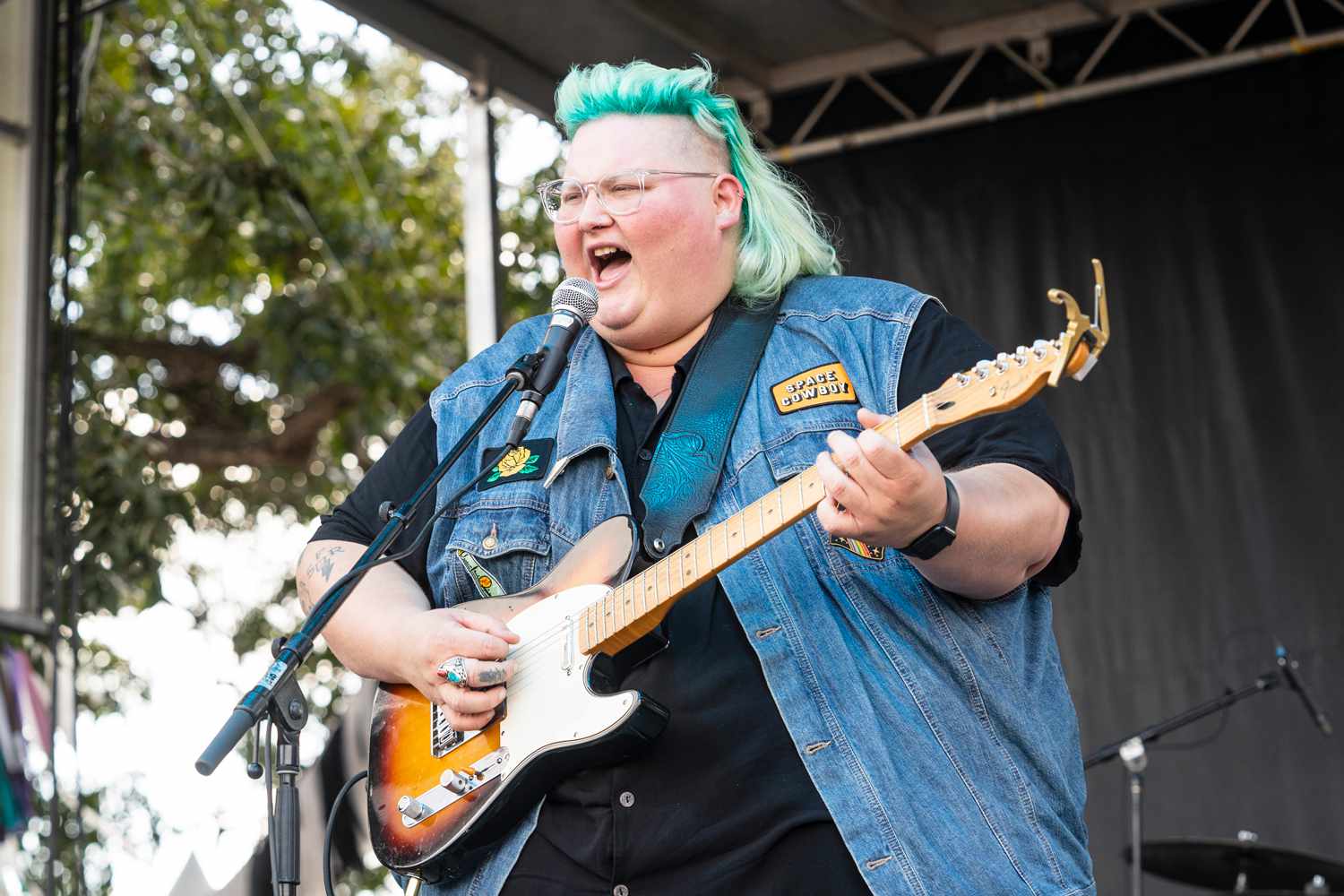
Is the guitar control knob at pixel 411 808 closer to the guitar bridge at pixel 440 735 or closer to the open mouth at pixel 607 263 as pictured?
the guitar bridge at pixel 440 735

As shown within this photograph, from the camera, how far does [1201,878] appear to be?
476 cm

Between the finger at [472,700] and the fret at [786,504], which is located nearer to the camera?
the fret at [786,504]

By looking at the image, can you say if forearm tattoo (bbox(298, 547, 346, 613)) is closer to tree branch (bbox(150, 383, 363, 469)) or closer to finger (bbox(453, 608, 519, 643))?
finger (bbox(453, 608, 519, 643))

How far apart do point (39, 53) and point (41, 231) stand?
76 cm

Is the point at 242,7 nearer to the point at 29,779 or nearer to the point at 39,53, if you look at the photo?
the point at 39,53

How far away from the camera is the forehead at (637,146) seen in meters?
2.77

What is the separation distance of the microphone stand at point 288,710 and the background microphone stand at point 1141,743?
112 inches

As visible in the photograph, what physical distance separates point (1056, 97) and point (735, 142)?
9.76 feet

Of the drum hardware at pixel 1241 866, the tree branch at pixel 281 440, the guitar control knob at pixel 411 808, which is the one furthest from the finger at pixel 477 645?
the tree branch at pixel 281 440

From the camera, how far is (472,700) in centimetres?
237

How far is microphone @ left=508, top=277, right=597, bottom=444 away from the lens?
2.42 metres

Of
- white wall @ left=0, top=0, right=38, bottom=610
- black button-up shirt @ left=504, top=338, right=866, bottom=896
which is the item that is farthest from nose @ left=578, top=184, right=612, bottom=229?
white wall @ left=0, top=0, right=38, bottom=610

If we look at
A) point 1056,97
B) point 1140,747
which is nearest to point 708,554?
point 1140,747

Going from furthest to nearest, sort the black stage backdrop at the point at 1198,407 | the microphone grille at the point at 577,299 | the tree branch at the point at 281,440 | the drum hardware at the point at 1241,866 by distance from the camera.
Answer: the tree branch at the point at 281,440 → the black stage backdrop at the point at 1198,407 → the drum hardware at the point at 1241,866 → the microphone grille at the point at 577,299
